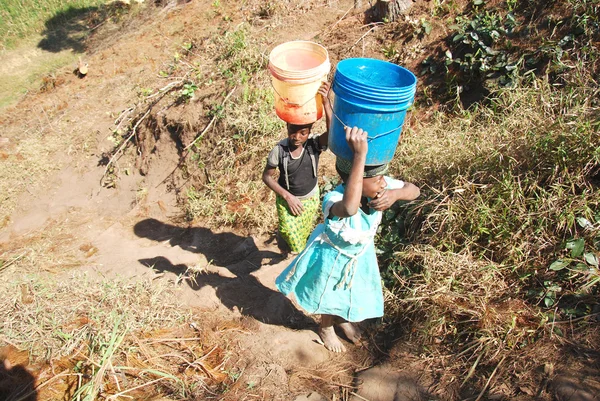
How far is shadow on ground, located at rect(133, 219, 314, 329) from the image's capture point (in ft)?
10.2

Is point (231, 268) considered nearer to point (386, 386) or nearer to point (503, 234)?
point (386, 386)

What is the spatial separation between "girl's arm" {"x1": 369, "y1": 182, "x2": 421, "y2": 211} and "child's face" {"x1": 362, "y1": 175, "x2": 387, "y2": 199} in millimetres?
21

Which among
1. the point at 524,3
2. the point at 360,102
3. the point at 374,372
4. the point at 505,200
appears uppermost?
the point at 360,102

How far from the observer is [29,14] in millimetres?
10383

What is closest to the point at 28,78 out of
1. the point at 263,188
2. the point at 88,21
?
the point at 88,21

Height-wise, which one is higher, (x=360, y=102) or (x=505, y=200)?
(x=360, y=102)

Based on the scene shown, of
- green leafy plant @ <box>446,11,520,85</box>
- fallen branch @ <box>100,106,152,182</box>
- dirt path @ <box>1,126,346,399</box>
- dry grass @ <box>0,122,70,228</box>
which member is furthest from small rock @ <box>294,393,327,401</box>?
dry grass @ <box>0,122,70,228</box>

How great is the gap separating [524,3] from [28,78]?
8.63m

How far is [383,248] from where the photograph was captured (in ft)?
10.6

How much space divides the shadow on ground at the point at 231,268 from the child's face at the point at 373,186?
4.32ft

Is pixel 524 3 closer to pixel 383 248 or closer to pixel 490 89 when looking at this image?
pixel 490 89

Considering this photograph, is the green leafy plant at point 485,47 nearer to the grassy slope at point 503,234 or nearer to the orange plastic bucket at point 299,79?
the grassy slope at point 503,234

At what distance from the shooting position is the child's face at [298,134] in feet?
9.26

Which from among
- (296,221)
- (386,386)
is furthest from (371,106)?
(386,386)
